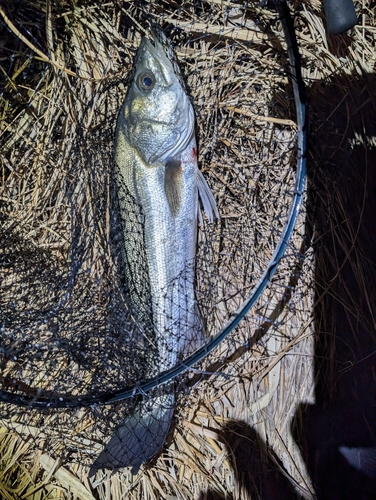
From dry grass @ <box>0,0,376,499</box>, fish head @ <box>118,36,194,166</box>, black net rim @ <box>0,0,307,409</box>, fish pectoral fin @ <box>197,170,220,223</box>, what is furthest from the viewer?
dry grass @ <box>0,0,376,499</box>

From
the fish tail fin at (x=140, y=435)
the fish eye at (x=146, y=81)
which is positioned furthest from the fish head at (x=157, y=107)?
the fish tail fin at (x=140, y=435)

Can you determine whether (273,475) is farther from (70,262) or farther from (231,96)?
(231,96)

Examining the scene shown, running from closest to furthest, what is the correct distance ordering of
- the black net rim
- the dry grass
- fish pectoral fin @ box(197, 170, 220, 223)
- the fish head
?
the black net rim → the fish head → fish pectoral fin @ box(197, 170, 220, 223) → the dry grass

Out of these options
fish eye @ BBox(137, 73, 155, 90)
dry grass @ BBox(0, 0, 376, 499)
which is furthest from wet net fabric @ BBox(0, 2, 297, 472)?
fish eye @ BBox(137, 73, 155, 90)

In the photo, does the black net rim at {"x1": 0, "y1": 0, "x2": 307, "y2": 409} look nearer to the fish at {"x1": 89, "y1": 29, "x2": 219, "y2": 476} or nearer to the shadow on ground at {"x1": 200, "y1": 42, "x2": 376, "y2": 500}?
the fish at {"x1": 89, "y1": 29, "x2": 219, "y2": 476}

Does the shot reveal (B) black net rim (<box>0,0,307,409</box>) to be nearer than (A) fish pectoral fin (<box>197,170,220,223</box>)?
Yes

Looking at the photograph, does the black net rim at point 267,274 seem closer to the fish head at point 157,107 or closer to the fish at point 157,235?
the fish at point 157,235

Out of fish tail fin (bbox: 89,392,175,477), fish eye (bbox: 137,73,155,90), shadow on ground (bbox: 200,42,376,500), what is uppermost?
fish eye (bbox: 137,73,155,90)
